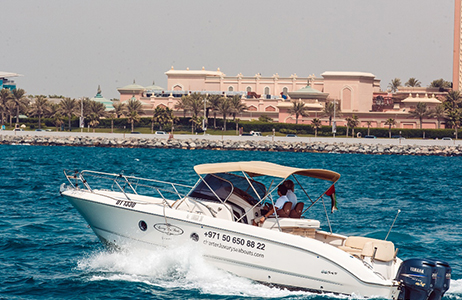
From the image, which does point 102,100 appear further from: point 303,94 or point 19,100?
point 303,94

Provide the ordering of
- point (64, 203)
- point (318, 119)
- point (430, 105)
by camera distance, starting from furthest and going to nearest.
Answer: point (430, 105), point (318, 119), point (64, 203)

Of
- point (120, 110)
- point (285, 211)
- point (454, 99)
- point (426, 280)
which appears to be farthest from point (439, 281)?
point (454, 99)

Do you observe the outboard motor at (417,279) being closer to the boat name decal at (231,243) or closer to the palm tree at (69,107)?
the boat name decal at (231,243)

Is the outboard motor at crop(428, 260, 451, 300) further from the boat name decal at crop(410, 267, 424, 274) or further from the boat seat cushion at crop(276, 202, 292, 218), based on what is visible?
the boat seat cushion at crop(276, 202, 292, 218)

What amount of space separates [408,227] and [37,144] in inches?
2575

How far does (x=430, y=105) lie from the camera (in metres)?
103

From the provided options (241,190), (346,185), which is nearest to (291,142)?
(346,185)

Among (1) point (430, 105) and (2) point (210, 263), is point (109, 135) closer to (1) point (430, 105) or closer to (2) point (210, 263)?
(1) point (430, 105)

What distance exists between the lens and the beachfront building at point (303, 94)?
101000mm

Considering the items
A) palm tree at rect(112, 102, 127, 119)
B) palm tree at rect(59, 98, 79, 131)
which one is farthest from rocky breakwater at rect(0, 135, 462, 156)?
palm tree at rect(112, 102, 127, 119)

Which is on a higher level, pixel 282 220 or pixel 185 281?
pixel 282 220

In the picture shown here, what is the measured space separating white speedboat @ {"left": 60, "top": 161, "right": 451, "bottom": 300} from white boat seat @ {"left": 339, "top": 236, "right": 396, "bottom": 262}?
2 centimetres

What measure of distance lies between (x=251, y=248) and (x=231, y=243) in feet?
1.35

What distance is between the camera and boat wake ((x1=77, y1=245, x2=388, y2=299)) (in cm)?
1175
